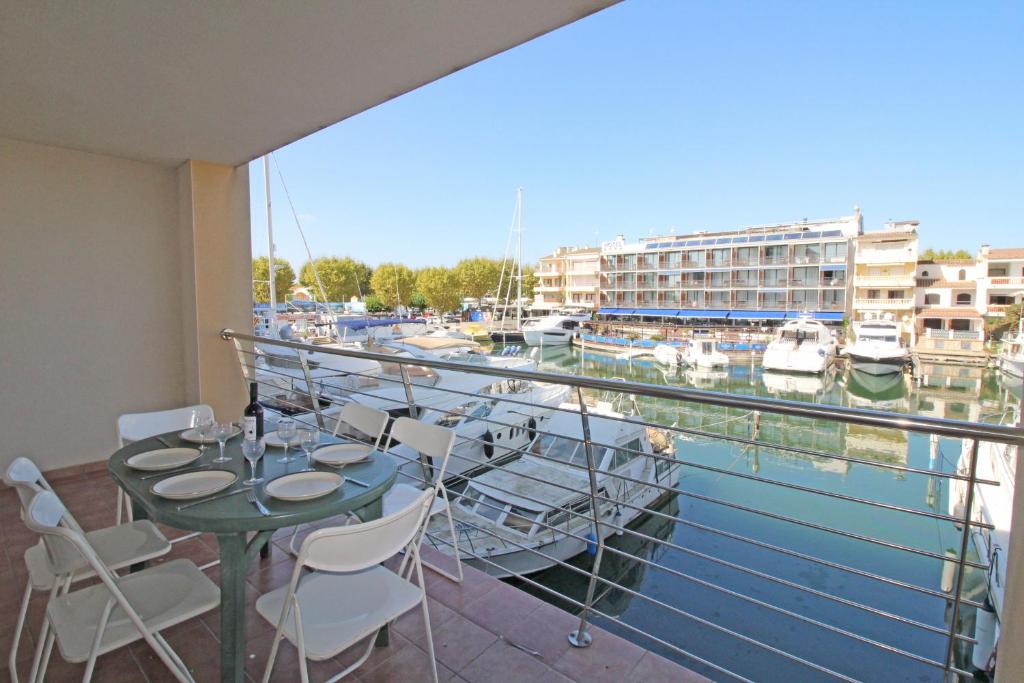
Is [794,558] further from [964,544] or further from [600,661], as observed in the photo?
[964,544]

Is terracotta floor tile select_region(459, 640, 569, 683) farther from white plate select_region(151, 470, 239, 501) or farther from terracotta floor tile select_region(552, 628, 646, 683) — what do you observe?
white plate select_region(151, 470, 239, 501)

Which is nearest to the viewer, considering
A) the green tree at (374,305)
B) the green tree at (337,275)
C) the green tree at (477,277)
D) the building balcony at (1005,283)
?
the building balcony at (1005,283)

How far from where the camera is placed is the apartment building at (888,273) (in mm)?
26422

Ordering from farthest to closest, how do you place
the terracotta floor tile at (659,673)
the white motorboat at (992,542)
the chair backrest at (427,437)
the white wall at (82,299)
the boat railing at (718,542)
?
the white motorboat at (992,542), the white wall at (82,299), the boat railing at (718,542), the chair backrest at (427,437), the terracotta floor tile at (659,673)

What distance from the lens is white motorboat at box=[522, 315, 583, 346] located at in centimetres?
3036

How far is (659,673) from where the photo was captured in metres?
1.65

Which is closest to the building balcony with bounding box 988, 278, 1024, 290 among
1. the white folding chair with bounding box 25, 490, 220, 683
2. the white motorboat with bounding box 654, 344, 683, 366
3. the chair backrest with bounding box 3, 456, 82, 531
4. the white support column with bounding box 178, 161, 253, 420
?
the white motorboat with bounding box 654, 344, 683, 366

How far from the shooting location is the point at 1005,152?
30562 millimetres

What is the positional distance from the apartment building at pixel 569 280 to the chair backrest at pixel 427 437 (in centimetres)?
3635

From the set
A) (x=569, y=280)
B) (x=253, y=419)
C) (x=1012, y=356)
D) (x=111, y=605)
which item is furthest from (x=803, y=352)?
(x=111, y=605)

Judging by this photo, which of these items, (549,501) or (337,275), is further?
(337,275)

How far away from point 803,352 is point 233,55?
24.4 meters

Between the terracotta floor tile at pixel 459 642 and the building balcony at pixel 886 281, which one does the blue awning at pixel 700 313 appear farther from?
the terracotta floor tile at pixel 459 642

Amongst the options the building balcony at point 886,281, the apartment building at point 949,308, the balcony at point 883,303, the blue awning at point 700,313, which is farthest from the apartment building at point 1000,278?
the blue awning at point 700,313
